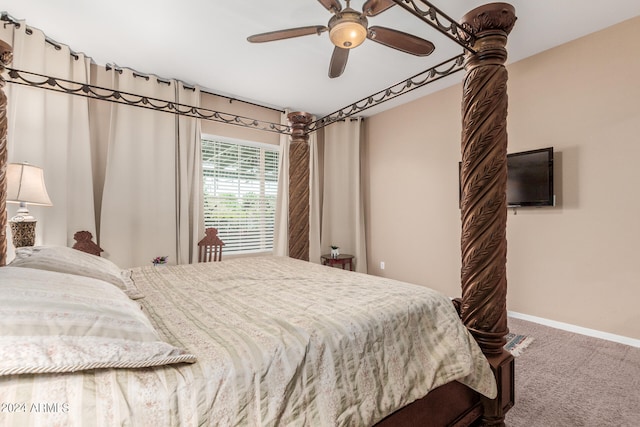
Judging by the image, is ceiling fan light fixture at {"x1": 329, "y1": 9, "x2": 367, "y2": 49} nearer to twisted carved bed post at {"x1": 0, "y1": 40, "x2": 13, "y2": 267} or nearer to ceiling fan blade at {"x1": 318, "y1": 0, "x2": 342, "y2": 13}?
ceiling fan blade at {"x1": 318, "y1": 0, "x2": 342, "y2": 13}

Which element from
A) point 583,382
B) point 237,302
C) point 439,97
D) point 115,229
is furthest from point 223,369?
point 439,97

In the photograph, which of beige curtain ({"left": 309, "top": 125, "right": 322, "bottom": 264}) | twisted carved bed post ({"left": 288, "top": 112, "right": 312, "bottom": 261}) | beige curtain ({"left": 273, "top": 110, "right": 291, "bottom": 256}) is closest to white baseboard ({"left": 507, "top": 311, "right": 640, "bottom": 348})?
twisted carved bed post ({"left": 288, "top": 112, "right": 312, "bottom": 261})

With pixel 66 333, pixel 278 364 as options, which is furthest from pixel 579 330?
pixel 66 333

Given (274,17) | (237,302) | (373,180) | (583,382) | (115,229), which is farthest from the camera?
(373,180)

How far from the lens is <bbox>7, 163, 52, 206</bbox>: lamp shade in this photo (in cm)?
202

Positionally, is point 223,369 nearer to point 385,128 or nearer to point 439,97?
point 439,97

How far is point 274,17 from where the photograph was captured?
2387 mm

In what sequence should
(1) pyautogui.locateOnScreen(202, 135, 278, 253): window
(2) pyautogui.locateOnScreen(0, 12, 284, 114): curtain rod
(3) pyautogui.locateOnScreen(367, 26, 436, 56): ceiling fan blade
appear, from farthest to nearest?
(1) pyautogui.locateOnScreen(202, 135, 278, 253): window → (2) pyautogui.locateOnScreen(0, 12, 284, 114): curtain rod → (3) pyautogui.locateOnScreen(367, 26, 436, 56): ceiling fan blade

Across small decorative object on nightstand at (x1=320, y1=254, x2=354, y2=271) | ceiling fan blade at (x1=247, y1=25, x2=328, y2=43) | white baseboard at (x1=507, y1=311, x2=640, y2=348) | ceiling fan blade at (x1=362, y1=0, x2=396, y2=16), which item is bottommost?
white baseboard at (x1=507, y1=311, x2=640, y2=348)

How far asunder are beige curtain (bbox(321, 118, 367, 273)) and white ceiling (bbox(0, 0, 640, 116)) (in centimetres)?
123

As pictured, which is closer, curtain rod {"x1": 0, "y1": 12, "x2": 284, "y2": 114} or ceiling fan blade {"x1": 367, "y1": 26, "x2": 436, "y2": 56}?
ceiling fan blade {"x1": 367, "y1": 26, "x2": 436, "y2": 56}

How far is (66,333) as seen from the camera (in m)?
0.70

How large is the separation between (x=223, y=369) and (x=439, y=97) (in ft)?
13.6

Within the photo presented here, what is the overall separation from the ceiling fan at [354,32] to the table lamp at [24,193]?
6.31 feet
